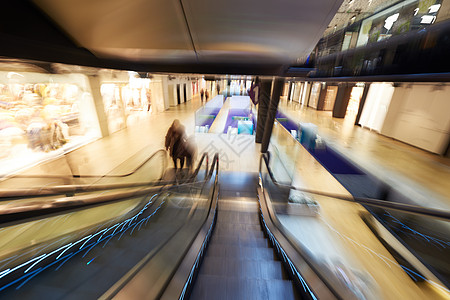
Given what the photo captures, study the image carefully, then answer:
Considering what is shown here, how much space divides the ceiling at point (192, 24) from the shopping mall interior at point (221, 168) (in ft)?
0.05

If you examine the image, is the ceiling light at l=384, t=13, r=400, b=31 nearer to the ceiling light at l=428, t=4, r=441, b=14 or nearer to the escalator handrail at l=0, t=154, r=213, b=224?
the ceiling light at l=428, t=4, r=441, b=14

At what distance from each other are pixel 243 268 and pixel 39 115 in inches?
241

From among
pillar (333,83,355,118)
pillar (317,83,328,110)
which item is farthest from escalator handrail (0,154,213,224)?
pillar (317,83,328,110)

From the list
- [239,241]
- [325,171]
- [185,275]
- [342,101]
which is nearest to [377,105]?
[325,171]

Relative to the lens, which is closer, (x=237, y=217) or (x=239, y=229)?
(x=239, y=229)

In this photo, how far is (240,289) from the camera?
159 cm

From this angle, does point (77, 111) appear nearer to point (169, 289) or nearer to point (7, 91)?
point (7, 91)

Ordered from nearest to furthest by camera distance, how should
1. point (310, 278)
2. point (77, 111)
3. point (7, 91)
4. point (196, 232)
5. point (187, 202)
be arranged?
point (310, 278), point (196, 232), point (187, 202), point (7, 91), point (77, 111)

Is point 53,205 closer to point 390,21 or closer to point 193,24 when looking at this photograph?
point 193,24

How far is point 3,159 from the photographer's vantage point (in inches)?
164

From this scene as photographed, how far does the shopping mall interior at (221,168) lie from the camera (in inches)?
53.1

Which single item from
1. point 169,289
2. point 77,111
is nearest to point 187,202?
point 169,289

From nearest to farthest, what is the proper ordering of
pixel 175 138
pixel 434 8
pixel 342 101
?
pixel 434 8
pixel 175 138
pixel 342 101

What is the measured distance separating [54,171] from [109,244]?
4.22m
